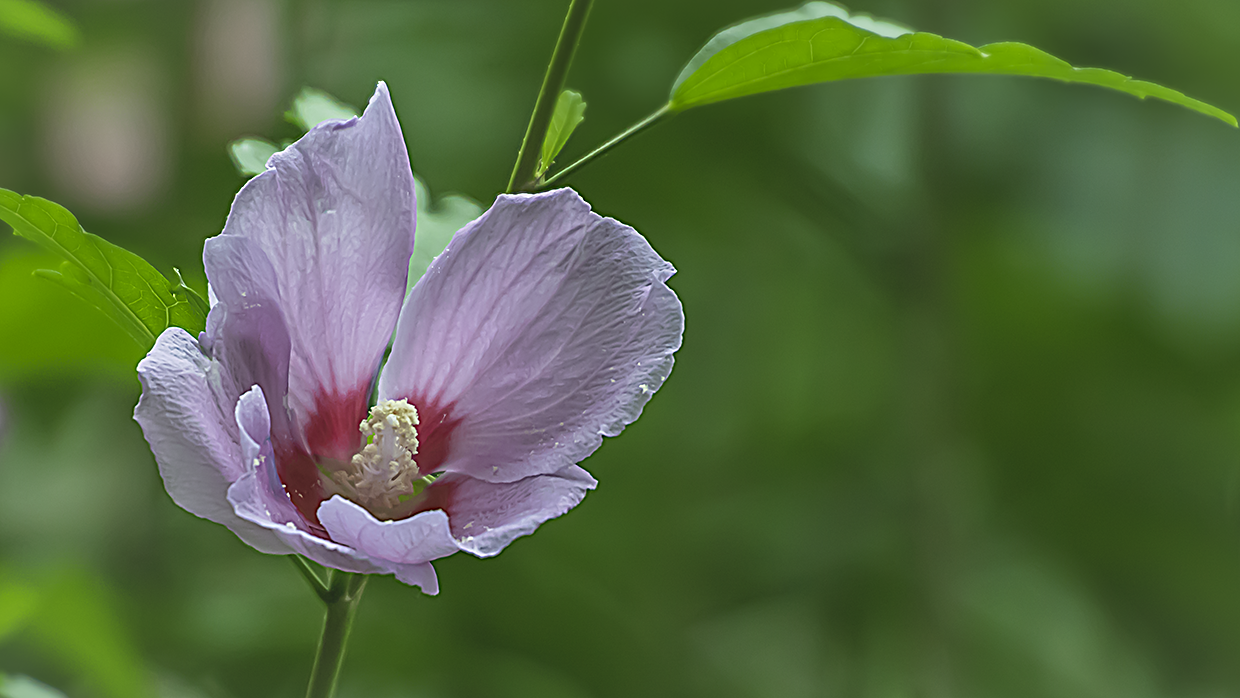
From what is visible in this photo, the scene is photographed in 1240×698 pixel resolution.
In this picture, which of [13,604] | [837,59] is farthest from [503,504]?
[13,604]

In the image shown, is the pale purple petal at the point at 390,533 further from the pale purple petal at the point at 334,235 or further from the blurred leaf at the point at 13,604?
the blurred leaf at the point at 13,604

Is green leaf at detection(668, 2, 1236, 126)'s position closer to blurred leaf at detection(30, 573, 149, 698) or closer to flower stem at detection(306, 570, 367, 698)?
flower stem at detection(306, 570, 367, 698)

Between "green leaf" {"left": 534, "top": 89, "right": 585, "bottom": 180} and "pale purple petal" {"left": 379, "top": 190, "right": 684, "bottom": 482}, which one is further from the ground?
"green leaf" {"left": 534, "top": 89, "right": 585, "bottom": 180}

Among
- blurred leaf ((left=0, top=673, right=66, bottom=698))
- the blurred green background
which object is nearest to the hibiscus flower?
blurred leaf ((left=0, top=673, right=66, bottom=698))

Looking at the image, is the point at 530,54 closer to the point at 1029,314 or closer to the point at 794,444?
the point at 794,444

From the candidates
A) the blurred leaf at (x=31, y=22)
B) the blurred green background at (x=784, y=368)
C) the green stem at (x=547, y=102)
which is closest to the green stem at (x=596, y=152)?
the green stem at (x=547, y=102)

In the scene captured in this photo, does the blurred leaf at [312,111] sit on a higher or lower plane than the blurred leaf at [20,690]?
higher

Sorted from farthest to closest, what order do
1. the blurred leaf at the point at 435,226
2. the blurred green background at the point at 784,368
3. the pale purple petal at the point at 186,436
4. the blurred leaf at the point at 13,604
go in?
the blurred green background at the point at 784,368
the blurred leaf at the point at 13,604
the blurred leaf at the point at 435,226
the pale purple petal at the point at 186,436

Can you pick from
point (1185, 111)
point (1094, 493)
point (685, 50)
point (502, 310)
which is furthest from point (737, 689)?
point (502, 310)
